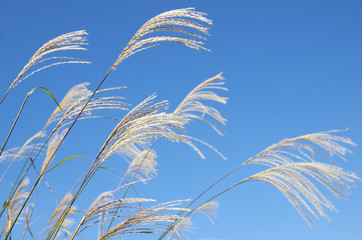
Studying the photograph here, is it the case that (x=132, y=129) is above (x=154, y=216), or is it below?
above

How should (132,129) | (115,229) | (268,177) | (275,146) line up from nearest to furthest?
(115,229), (132,129), (268,177), (275,146)

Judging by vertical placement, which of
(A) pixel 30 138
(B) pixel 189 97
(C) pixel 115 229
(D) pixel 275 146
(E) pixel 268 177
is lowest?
(C) pixel 115 229

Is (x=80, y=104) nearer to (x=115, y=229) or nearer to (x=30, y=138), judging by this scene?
(x=115, y=229)

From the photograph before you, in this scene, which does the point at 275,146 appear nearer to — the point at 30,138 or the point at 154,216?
the point at 154,216

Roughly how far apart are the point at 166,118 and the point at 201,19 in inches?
20.1

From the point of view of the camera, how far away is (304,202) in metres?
1.94

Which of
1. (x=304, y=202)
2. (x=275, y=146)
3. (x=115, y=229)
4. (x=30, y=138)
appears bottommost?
(x=115, y=229)

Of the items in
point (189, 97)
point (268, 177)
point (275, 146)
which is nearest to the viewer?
point (268, 177)

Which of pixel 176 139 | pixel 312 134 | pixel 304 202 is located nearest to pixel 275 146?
pixel 312 134

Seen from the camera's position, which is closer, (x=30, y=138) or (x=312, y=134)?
(x=312, y=134)

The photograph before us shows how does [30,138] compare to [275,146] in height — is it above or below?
above

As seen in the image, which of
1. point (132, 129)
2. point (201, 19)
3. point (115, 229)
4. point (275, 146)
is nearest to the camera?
point (115, 229)

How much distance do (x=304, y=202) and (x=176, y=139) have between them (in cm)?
78

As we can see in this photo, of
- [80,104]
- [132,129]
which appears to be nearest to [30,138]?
[80,104]
